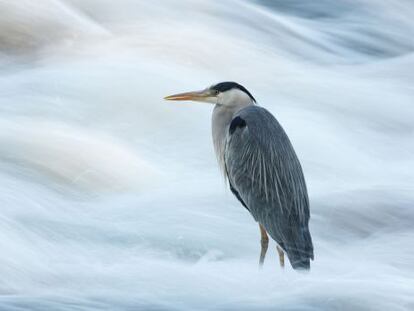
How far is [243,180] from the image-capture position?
5633mm

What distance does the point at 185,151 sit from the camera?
7652 millimetres

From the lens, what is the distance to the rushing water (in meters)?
5.13

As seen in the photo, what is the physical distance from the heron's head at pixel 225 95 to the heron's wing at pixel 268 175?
0.16 meters

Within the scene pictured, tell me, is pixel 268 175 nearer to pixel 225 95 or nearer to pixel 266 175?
pixel 266 175

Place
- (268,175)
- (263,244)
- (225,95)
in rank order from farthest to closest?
(225,95), (263,244), (268,175)

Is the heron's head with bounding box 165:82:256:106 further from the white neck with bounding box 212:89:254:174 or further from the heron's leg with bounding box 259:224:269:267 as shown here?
the heron's leg with bounding box 259:224:269:267

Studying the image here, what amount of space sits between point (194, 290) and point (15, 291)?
74 cm

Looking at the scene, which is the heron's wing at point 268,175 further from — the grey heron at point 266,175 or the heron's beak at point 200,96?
the heron's beak at point 200,96

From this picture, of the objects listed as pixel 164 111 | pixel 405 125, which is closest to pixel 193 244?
pixel 164 111

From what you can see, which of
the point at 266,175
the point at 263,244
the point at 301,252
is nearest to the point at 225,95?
the point at 266,175

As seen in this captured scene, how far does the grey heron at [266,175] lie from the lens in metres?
5.29

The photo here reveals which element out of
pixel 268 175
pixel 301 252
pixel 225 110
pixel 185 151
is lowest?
pixel 301 252

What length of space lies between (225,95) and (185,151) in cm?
185

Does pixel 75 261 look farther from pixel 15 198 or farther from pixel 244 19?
pixel 244 19
